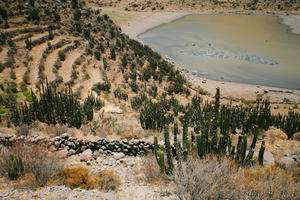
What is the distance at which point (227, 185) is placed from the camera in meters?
4.40

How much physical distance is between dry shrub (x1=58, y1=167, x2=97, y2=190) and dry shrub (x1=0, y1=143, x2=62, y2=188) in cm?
30

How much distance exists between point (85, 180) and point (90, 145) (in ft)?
7.11

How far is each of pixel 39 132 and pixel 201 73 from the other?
2014 cm

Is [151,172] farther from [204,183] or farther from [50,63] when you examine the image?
[50,63]

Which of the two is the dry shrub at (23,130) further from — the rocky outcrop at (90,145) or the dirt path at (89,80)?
the dirt path at (89,80)

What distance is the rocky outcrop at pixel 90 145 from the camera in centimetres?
658

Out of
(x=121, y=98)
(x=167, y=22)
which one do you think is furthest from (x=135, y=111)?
(x=167, y=22)

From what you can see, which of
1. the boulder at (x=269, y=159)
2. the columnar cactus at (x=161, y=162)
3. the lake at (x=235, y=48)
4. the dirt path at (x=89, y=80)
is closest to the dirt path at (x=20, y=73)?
the dirt path at (x=89, y=80)

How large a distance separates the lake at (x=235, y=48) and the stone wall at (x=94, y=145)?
18.4 metres

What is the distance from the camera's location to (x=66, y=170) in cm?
520

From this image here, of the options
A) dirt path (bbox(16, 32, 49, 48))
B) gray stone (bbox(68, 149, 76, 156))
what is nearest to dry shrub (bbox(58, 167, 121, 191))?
gray stone (bbox(68, 149, 76, 156))

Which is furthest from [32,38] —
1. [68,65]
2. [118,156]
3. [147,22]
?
[147,22]

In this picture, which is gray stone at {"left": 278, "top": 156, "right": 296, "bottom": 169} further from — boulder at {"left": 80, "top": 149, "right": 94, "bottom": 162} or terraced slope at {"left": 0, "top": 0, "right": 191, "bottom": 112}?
terraced slope at {"left": 0, "top": 0, "right": 191, "bottom": 112}

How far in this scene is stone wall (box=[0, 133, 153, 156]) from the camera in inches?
261
